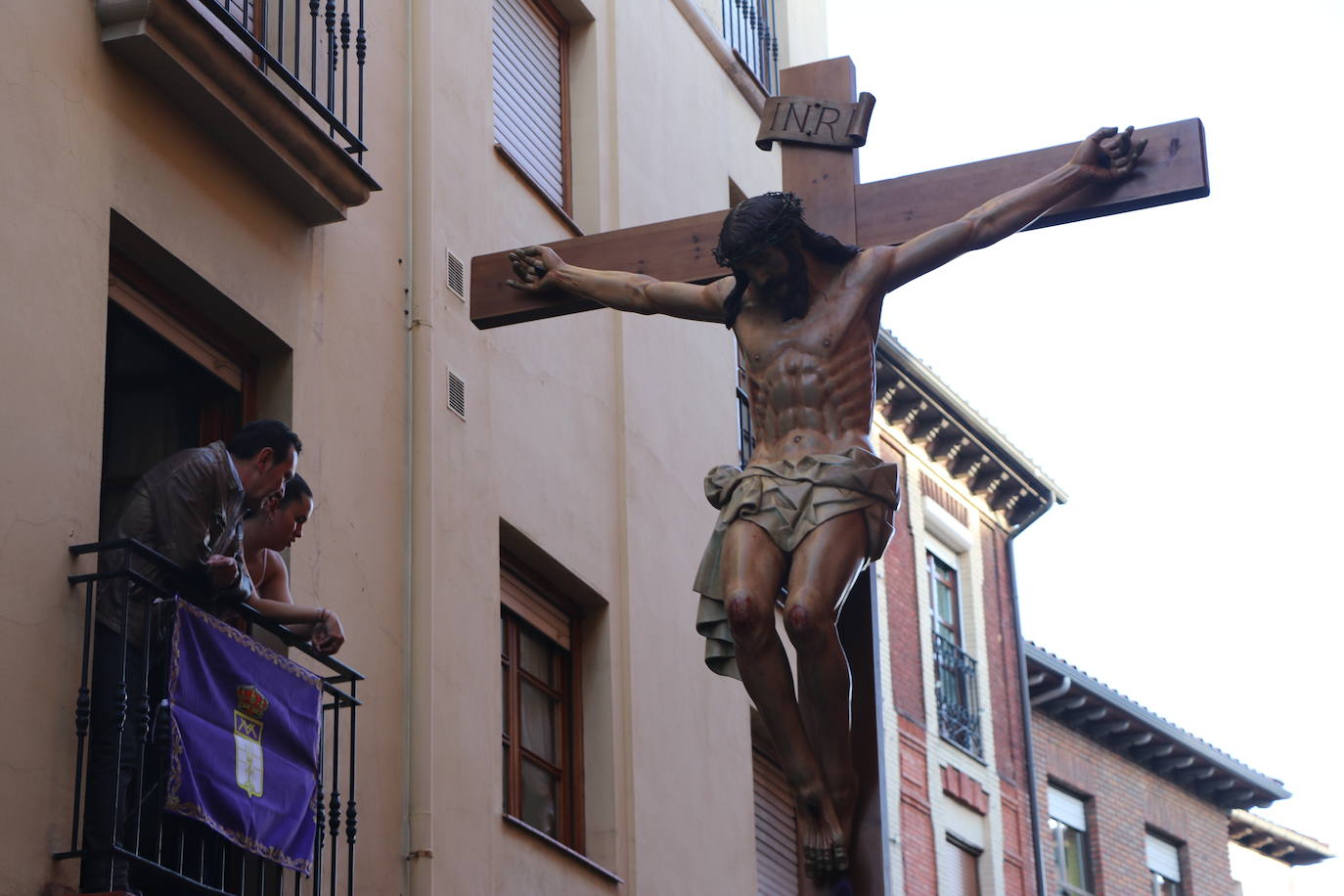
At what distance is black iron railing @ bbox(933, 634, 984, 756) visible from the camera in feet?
76.1

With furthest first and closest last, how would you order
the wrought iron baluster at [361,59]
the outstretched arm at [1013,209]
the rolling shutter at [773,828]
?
the rolling shutter at [773,828]
the wrought iron baluster at [361,59]
the outstretched arm at [1013,209]

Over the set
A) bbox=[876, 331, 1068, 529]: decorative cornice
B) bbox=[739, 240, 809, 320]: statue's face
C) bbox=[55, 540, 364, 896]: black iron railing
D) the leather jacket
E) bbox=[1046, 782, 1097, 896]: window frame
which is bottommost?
bbox=[55, 540, 364, 896]: black iron railing

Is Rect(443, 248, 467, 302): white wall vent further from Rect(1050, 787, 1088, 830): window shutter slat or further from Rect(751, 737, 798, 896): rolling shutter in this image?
Rect(1050, 787, 1088, 830): window shutter slat

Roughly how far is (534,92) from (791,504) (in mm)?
7144

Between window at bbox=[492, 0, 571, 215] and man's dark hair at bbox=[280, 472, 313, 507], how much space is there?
4.06 m

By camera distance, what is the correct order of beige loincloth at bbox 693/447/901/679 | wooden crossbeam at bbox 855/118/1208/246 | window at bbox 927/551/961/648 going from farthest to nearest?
1. window at bbox 927/551/961/648
2. wooden crossbeam at bbox 855/118/1208/246
3. beige loincloth at bbox 693/447/901/679

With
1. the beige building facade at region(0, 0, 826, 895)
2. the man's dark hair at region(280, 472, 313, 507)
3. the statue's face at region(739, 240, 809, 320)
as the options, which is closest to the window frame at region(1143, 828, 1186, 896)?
the beige building facade at region(0, 0, 826, 895)

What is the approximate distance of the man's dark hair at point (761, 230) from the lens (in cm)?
750

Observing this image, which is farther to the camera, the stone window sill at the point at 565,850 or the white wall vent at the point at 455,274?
the white wall vent at the point at 455,274

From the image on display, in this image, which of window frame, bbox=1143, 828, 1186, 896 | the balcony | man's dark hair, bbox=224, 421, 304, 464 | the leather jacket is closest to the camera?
the leather jacket

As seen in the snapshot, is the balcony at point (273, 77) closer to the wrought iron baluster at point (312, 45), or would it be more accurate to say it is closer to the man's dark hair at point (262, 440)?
the wrought iron baluster at point (312, 45)

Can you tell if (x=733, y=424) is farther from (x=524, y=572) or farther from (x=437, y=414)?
(x=437, y=414)

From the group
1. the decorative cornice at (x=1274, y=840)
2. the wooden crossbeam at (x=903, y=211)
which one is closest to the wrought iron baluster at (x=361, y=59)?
the wooden crossbeam at (x=903, y=211)

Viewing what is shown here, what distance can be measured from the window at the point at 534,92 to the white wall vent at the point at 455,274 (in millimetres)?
1129
